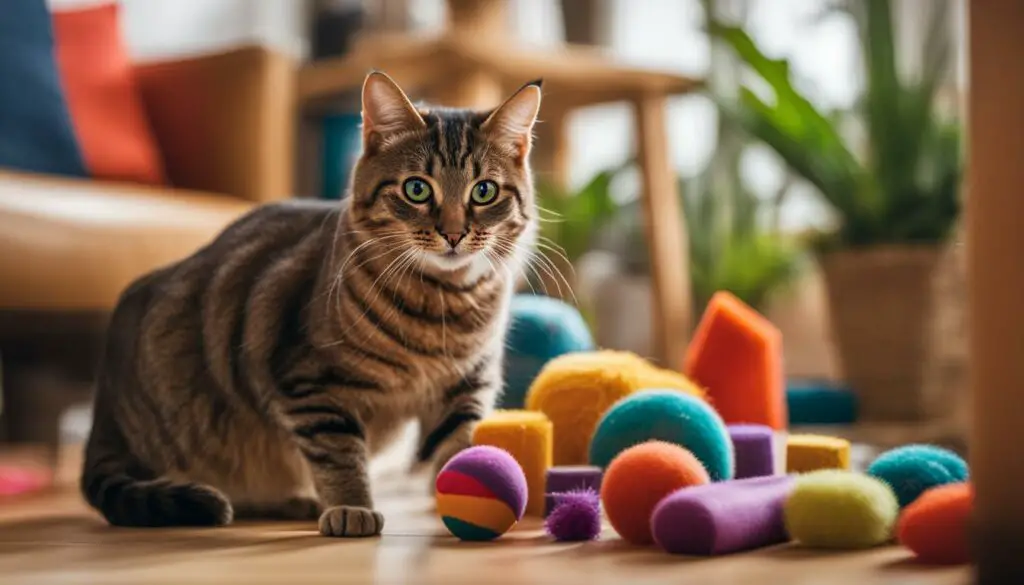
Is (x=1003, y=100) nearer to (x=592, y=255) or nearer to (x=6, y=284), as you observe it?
(x=6, y=284)

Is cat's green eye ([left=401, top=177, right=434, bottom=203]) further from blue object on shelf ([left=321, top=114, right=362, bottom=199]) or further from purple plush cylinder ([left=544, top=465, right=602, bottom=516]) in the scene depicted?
blue object on shelf ([left=321, top=114, right=362, bottom=199])

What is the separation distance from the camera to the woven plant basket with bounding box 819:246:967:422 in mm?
2729

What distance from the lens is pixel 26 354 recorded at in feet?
8.30

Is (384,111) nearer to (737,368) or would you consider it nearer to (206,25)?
(737,368)

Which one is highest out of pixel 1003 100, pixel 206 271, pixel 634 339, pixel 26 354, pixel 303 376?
pixel 1003 100

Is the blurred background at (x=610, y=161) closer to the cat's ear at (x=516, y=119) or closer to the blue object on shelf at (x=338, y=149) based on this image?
the blue object on shelf at (x=338, y=149)

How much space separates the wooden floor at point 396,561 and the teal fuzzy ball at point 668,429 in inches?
5.3

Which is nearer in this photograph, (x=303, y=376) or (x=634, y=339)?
(x=303, y=376)

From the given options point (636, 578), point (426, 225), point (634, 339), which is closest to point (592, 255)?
point (634, 339)

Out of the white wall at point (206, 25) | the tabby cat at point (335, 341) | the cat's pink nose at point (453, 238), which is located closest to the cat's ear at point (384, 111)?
the tabby cat at point (335, 341)

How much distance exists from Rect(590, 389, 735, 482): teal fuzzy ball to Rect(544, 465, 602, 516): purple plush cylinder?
4 centimetres

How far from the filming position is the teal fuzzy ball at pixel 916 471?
1143 mm

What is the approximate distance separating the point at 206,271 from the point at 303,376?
278 mm

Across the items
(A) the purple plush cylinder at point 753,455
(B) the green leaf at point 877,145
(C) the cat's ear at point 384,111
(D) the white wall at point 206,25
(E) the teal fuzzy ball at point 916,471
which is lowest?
(A) the purple plush cylinder at point 753,455
